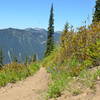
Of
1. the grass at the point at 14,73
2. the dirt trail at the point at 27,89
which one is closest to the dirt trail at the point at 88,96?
the dirt trail at the point at 27,89

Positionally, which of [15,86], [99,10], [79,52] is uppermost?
[99,10]

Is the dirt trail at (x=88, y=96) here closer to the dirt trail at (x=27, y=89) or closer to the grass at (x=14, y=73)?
the dirt trail at (x=27, y=89)

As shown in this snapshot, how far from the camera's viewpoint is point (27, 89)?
833 cm

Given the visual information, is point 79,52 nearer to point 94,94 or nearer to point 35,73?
point 35,73

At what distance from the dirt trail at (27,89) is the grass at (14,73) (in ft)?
1.03

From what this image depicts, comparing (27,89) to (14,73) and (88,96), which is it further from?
(88,96)

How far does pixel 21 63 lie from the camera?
37.7 ft

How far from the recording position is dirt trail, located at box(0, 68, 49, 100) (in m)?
7.49

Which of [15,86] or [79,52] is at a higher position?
[79,52]

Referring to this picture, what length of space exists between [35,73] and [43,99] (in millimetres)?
4189

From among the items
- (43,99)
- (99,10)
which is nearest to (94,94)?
(43,99)

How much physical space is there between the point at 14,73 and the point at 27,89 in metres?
2.00

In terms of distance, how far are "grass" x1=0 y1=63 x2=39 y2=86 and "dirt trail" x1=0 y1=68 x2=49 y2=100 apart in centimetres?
31

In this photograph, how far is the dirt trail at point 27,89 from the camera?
749 centimetres
